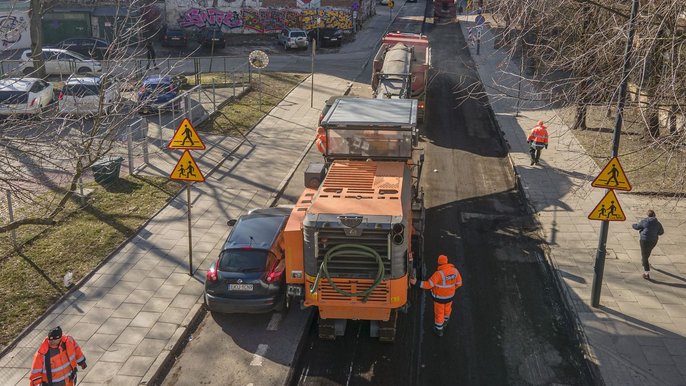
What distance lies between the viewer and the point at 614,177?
1121 cm

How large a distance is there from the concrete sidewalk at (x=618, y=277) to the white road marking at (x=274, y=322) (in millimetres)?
5390

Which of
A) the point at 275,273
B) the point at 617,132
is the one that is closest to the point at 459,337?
the point at 275,273

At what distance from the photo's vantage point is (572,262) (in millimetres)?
14047

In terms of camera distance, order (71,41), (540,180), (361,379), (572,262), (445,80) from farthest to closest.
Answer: (71,41) < (445,80) < (540,180) < (572,262) < (361,379)

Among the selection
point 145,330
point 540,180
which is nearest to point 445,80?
point 540,180

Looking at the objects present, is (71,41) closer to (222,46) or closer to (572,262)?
(222,46)

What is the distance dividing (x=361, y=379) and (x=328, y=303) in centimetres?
129

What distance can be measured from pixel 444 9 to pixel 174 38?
88.2 feet

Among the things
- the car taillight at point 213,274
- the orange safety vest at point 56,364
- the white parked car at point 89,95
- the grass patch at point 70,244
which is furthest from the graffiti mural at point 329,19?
the orange safety vest at point 56,364

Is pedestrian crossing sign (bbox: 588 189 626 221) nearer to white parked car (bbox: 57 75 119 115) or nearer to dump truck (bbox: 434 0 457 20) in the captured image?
white parked car (bbox: 57 75 119 115)

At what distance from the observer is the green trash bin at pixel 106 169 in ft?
59.0

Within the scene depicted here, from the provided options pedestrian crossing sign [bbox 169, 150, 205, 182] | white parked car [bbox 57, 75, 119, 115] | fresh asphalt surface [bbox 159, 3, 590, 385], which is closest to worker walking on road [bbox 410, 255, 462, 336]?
fresh asphalt surface [bbox 159, 3, 590, 385]

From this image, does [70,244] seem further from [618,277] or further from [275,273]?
[618,277]

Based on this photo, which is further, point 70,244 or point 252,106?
point 252,106
